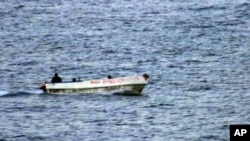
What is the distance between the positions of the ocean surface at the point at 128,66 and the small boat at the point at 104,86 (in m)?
0.65

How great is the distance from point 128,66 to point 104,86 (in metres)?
23.1

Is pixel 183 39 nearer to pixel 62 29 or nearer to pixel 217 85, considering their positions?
pixel 62 29

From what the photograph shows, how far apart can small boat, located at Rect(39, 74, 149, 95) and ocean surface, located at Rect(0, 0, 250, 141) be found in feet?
2.12

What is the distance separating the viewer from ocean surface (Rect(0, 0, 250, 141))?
98.0m

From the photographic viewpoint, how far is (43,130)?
95.7m

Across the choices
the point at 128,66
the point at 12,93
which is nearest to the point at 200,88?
the point at 12,93

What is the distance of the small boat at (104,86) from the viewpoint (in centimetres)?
11075

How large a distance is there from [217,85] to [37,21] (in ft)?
199

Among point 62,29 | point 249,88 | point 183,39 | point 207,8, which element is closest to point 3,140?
point 249,88

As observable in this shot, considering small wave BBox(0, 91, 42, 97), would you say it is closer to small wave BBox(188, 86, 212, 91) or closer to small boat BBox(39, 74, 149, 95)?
small boat BBox(39, 74, 149, 95)

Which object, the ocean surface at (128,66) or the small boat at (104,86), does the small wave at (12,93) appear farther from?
the small boat at (104,86)

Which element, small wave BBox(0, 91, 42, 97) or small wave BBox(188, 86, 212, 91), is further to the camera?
small wave BBox(188, 86, 212, 91)

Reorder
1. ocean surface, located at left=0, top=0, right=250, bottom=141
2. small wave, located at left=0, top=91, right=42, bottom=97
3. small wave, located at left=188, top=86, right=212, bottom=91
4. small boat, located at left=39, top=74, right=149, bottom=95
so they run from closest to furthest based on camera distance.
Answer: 1. ocean surface, located at left=0, top=0, right=250, bottom=141
2. small boat, located at left=39, top=74, right=149, bottom=95
3. small wave, located at left=0, top=91, right=42, bottom=97
4. small wave, located at left=188, top=86, right=212, bottom=91

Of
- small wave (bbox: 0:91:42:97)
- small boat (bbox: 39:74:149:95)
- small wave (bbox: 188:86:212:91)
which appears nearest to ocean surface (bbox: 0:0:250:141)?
small wave (bbox: 0:91:42:97)
